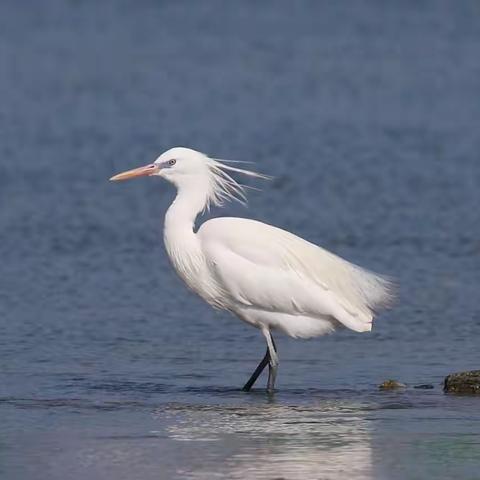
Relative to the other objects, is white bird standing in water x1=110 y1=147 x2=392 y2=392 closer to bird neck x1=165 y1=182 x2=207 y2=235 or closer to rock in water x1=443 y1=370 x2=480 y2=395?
bird neck x1=165 y1=182 x2=207 y2=235

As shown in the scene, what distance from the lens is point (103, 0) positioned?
39.8 meters

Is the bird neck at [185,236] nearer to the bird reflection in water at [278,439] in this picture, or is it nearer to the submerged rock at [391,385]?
the bird reflection in water at [278,439]

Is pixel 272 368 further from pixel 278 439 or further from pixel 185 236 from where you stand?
pixel 278 439

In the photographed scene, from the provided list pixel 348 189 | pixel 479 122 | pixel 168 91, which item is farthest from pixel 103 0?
pixel 348 189

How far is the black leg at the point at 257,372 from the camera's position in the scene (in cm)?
1025

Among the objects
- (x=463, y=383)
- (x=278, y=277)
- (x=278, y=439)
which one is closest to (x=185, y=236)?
(x=278, y=277)

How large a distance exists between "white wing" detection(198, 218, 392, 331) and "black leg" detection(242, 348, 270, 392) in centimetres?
31

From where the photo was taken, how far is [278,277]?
10523mm

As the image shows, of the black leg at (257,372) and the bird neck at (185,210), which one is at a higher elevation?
the bird neck at (185,210)

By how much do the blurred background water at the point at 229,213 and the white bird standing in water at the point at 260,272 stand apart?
15.6 inches

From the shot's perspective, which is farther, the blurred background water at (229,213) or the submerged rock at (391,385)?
the submerged rock at (391,385)

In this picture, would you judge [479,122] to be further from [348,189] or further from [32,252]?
[32,252]

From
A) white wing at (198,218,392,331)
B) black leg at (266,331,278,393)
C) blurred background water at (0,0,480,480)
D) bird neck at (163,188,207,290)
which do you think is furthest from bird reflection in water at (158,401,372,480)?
bird neck at (163,188,207,290)

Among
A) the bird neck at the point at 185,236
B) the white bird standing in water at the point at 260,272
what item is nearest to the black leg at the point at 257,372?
the white bird standing in water at the point at 260,272
